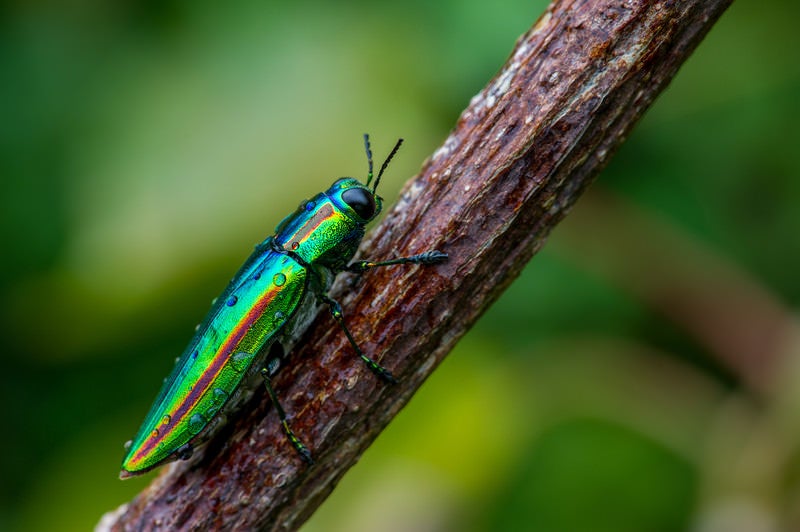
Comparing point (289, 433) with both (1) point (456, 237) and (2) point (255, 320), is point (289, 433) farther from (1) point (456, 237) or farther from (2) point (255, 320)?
(1) point (456, 237)

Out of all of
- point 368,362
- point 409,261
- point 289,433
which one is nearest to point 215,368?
point 289,433

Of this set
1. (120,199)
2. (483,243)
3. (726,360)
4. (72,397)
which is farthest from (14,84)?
(726,360)

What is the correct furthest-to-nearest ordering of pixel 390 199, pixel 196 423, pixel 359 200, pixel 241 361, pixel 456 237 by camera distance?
1. pixel 390 199
2. pixel 359 200
3. pixel 241 361
4. pixel 196 423
5. pixel 456 237

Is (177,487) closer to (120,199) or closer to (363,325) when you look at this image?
(363,325)

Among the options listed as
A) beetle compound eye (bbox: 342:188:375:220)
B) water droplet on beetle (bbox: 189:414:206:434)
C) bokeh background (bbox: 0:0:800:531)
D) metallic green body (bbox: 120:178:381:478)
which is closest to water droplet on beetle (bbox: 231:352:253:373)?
metallic green body (bbox: 120:178:381:478)

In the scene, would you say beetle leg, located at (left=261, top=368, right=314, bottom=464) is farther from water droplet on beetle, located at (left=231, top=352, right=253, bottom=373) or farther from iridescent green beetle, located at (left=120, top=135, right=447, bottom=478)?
water droplet on beetle, located at (left=231, top=352, right=253, bottom=373)

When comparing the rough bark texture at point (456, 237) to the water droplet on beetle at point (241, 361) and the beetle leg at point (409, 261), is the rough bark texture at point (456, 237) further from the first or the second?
the water droplet on beetle at point (241, 361)

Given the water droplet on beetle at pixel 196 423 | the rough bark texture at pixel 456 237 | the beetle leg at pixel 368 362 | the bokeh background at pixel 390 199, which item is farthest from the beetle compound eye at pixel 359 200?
the water droplet on beetle at pixel 196 423
